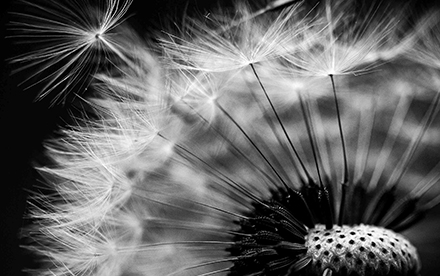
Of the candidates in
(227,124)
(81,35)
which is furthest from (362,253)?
(81,35)

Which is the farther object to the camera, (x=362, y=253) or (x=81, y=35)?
(x=81, y=35)

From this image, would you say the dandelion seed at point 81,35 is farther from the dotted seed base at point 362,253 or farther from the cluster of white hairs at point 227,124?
the dotted seed base at point 362,253

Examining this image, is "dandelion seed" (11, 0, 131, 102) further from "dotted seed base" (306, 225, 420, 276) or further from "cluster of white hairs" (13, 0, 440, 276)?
"dotted seed base" (306, 225, 420, 276)

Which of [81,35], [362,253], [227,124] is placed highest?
[81,35]

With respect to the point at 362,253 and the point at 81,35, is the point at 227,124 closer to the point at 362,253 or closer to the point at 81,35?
the point at 81,35

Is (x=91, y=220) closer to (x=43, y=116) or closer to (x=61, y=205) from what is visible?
(x=61, y=205)

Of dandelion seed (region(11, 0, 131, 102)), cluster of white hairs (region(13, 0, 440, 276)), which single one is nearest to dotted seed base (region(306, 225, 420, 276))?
cluster of white hairs (region(13, 0, 440, 276))

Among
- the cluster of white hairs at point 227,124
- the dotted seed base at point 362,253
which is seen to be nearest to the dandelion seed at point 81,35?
the cluster of white hairs at point 227,124
